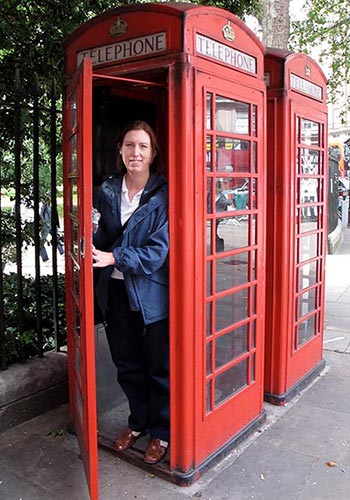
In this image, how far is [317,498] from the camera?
2678 millimetres

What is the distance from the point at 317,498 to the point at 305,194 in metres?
2.14

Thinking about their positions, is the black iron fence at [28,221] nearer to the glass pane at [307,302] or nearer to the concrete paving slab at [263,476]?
the concrete paving slab at [263,476]

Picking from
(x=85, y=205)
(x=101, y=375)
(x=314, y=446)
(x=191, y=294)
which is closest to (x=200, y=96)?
(x=85, y=205)

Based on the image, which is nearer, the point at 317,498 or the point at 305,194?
the point at 317,498

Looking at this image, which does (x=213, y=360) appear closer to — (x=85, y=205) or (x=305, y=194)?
(x=85, y=205)

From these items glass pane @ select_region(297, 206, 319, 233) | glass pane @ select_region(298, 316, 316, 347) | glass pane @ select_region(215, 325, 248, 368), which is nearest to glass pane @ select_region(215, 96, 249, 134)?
glass pane @ select_region(297, 206, 319, 233)

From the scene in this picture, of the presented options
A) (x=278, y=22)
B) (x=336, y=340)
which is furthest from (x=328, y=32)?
(x=336, y=340)

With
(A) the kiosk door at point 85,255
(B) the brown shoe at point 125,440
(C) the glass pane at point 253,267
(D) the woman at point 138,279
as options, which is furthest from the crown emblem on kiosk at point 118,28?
(B) the brown shoe at point 125,440

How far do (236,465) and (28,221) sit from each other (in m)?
2.67

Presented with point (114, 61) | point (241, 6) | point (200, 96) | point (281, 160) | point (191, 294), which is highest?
point (241, 6)

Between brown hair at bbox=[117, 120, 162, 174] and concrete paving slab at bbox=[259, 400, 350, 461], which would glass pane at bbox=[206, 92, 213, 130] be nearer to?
brown hair at bbox=[117, 120, 162, 174]

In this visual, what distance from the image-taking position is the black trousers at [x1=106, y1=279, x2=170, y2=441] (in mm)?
2904

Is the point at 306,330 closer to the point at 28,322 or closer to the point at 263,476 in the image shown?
the point at 263,476

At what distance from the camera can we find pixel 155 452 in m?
2.96
